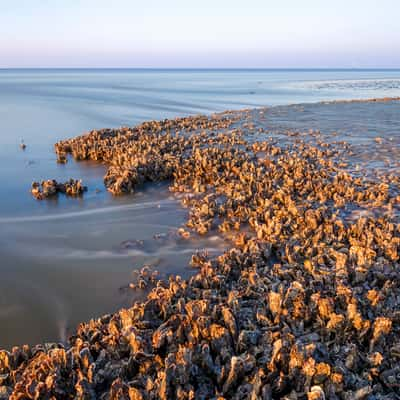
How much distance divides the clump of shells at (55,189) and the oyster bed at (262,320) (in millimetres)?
2597

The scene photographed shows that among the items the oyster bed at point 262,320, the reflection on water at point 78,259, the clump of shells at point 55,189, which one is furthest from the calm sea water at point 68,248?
the oyster bed at point 262,320

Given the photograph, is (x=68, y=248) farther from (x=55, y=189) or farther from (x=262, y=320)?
(x=262, y=320)

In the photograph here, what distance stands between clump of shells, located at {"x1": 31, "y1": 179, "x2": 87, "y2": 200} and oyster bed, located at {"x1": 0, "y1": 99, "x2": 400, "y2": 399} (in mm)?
2597

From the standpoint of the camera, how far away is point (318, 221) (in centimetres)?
502

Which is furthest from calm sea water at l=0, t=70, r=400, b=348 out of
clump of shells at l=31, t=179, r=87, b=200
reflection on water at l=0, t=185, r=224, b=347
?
clump of shells at l=31, t=179, r=87, b=200

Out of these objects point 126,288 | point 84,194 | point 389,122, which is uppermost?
point 389,122

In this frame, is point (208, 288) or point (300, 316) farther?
point (208, 288)

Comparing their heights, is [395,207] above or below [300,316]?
above

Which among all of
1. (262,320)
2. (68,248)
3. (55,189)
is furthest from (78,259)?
(55,189)

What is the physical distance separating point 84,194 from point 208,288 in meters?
4.58

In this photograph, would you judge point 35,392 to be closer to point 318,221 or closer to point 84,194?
point 318,221

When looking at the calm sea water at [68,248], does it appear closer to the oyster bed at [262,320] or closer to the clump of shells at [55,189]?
the clump of shells at [55,189]

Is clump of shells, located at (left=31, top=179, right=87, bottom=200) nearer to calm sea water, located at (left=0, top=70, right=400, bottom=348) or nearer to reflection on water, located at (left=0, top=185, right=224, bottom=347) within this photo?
calm sea water, located at (left=0, top=70, right=400, bottom=348)

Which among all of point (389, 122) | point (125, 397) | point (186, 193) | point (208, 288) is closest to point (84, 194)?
point (186, 193)
